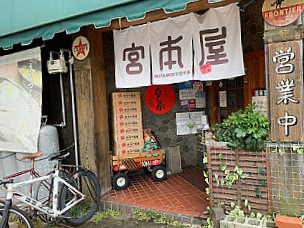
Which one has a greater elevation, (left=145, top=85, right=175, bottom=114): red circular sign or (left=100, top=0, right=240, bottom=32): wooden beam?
(left=100, top=0, right=240, bottom=32): wooden beam

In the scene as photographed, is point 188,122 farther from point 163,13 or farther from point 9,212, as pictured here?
point 9,212

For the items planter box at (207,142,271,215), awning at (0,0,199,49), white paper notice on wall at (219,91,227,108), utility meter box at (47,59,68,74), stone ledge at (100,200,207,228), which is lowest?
stone ledge at (100,200,207,228)

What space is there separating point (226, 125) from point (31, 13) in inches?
169

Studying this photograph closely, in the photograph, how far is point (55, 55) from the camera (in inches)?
→ 241

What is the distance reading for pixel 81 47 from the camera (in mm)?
5402

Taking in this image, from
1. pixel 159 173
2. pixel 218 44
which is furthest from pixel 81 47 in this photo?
pixel 159 173

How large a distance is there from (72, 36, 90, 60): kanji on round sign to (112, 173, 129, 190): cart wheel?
2.85m

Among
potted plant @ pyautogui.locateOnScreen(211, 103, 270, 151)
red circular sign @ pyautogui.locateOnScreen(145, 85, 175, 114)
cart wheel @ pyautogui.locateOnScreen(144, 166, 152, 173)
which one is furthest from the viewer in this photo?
red circular sign @ pyautogui.locateOnScreen(145, 85, 175, 114)

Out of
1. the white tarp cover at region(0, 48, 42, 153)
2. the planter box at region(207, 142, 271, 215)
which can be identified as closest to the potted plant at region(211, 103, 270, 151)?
the planter box at region(207, 142, 271, 215)

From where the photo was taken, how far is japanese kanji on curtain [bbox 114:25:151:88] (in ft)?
16.7

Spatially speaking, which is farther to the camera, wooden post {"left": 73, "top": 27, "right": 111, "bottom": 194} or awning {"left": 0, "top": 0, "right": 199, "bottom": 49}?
wooden post {"left": 73, "top": 27, "right": 111, "bottom": 194}

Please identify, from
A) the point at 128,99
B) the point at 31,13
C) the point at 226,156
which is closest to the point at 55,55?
the point at 31,13

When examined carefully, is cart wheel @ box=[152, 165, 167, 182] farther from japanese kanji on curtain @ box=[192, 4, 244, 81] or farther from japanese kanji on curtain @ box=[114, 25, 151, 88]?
japanese kanji on curtain @ box=[192, 4, 244, 81]

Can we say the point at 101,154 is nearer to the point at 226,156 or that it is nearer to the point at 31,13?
the point at 226,156
